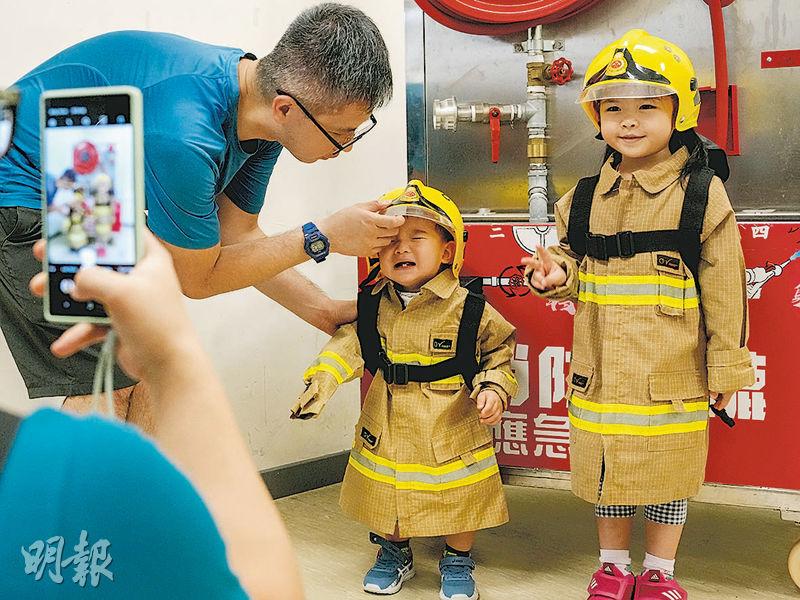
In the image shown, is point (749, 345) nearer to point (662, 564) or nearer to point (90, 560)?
point (662, 564)

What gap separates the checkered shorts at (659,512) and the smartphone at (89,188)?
5.28 ft

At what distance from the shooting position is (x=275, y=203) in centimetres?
267

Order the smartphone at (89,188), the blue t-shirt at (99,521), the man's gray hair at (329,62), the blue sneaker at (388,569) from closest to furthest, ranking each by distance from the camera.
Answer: the blue t-shirt at (99,521)
the smartphone at (89,188)
the man's gray hair at (329,62)
the blue sneaker at (388,569)

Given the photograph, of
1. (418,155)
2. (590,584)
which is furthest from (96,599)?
(418,155)

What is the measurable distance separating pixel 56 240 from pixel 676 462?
1584 mm

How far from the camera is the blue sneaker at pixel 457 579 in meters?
2.04

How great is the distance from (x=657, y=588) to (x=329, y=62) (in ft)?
4.09

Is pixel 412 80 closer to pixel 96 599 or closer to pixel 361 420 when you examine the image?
pixel 361 420

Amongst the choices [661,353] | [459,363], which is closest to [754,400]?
[661,353]

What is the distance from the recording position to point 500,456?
2.25 m

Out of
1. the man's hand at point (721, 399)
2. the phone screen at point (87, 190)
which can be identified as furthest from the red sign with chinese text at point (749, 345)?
the phone screen at point (87, 190)

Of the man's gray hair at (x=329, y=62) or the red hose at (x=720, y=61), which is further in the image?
the red hose at (x=720, y=61)

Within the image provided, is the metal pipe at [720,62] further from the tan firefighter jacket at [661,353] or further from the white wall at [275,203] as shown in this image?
the white wall at [275,203]

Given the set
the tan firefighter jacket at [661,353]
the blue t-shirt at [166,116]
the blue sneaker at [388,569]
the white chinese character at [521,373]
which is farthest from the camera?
the white chinese character at [521,373]
